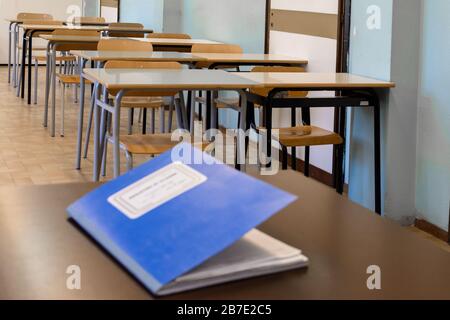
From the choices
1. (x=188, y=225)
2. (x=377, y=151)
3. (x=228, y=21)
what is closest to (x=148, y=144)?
(x=377, y=151)

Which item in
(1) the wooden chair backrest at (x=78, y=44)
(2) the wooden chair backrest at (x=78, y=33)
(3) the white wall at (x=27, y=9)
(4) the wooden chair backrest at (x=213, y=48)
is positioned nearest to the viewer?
(4) the wooden chair backrest at (x=213, y=48)

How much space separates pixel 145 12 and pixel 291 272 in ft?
26.1

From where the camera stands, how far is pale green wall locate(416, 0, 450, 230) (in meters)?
3.57

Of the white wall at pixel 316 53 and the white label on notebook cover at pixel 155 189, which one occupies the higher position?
the white wall at pixel 316 53

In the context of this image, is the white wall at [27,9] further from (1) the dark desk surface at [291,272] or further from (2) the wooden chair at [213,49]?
(1) the dark desk surface at [291,272]

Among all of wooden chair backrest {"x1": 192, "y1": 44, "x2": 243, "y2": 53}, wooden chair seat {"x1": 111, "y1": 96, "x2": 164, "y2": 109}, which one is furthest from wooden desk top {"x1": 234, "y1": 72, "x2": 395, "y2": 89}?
wooden chair backrest {"x1": 192, "y1": 44, "x2": 243, "y2": 53}

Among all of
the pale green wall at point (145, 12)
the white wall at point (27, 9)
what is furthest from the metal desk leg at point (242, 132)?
the white wall at point (27, 9)

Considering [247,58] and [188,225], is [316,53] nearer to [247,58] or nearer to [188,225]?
[247,58]

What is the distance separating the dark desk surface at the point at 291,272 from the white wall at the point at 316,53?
3.48 m

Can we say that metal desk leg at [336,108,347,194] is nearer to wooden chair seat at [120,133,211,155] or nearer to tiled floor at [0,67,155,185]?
wooden chair seat at [120,133,211,155]

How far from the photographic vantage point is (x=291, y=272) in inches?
38.3

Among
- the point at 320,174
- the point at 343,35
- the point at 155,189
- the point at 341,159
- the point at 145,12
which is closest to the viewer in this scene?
the point at 155,189

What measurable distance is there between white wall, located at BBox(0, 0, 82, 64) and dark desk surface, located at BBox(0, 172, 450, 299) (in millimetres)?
10847

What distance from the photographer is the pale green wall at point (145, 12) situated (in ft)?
26.2
